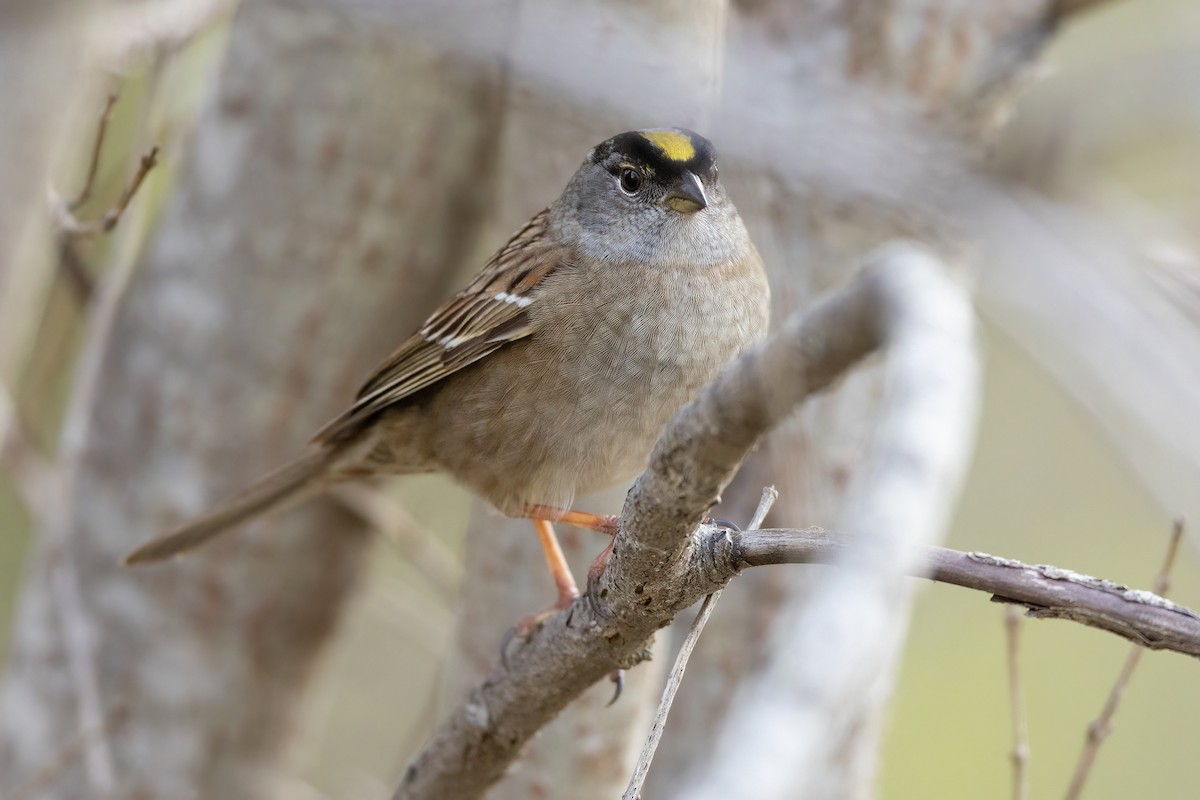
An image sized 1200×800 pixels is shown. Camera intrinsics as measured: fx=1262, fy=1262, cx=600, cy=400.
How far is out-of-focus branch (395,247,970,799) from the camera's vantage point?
4.38 feet

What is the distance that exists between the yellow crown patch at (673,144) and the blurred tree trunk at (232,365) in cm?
121

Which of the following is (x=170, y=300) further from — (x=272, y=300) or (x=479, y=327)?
(x=479, y=327)

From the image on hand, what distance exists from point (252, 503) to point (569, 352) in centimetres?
109

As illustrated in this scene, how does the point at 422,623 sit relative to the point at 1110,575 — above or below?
below

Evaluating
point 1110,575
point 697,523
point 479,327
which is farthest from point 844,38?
point 1110,575

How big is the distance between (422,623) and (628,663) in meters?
2.60

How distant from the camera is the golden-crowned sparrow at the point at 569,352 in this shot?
294 cm

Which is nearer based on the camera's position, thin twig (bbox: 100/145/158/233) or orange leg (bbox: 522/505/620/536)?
thin twig (bbox: 100/145/158/233)

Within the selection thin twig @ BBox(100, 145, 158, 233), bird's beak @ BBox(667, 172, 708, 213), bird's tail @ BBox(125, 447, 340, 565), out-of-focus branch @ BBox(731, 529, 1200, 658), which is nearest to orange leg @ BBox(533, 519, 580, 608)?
bird's tail @ BBox(125, 447, 340, 565)

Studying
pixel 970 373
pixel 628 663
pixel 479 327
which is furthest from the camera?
pixel 479 327

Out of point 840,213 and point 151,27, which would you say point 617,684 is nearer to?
point 840,213

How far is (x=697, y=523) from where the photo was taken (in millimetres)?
1890

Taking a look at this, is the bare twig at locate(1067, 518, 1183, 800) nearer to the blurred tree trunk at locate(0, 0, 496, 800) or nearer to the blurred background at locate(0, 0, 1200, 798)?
the blurred background at locate(0, 0, 1200, 798)

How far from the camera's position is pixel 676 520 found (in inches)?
74.2
